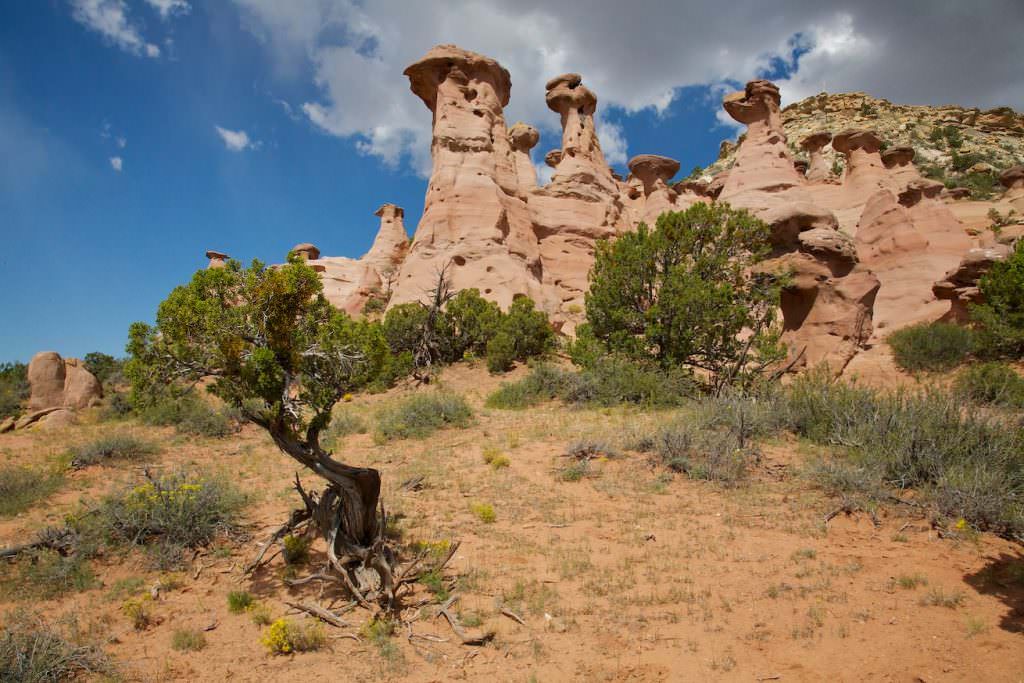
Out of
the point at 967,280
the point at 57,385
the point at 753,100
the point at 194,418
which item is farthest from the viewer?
the point at 753,100

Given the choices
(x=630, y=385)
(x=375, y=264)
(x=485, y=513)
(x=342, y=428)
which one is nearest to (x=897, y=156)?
(x=630, y=385)

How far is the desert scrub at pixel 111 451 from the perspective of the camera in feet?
29.6

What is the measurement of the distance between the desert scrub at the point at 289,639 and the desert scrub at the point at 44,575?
2.31m

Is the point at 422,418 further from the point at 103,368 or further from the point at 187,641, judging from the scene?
the point at 103,368

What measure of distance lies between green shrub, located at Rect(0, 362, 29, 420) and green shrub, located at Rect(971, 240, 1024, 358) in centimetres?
2673

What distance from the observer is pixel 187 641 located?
4.11 meters

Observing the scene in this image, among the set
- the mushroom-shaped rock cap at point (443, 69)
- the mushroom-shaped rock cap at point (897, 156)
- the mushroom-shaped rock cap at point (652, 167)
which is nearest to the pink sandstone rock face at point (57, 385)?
the mushroom-shaped rock cap at point (443, 69)

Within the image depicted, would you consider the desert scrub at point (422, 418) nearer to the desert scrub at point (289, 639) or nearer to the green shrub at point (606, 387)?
the green shrub at point (606, 387)

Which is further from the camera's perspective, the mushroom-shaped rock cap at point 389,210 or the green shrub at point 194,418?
the mushroom-shaped rock cap at point 389,210

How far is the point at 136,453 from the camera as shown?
9656 millimetres

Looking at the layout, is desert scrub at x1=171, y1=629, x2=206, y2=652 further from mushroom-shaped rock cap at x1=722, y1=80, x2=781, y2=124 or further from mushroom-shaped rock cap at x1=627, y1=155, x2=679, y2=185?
mushroom-shaped rock cap at x1=627, y1=155, x2=679, y2=185

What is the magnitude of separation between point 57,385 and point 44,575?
1542 centimetres

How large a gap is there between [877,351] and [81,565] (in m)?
18.2

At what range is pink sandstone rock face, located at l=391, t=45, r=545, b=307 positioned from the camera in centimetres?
2183
